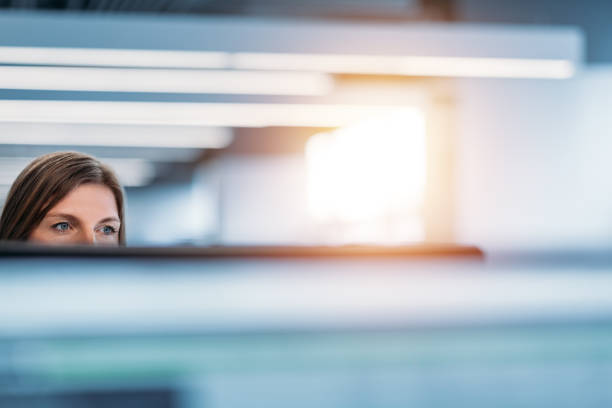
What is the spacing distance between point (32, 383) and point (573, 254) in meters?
0.45

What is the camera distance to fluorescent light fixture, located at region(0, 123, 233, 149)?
20.2 ft

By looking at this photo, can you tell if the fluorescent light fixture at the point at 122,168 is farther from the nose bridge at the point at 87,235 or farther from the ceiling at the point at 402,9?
the nose bridge at the point at 87,235

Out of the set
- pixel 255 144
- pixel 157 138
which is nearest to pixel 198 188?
pixel 255 144

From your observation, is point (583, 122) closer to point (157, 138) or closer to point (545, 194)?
point (545, 194)

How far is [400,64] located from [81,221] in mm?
3055

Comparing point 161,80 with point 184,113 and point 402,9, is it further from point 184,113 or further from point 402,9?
point 402,9

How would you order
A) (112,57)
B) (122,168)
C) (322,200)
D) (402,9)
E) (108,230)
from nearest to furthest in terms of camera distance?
(108,230)
(112,57)
(402,9)
(322,200)
(122,168)

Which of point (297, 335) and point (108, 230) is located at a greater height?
point (108, 230)

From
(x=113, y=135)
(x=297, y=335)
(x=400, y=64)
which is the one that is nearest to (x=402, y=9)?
(x=400, y=64)

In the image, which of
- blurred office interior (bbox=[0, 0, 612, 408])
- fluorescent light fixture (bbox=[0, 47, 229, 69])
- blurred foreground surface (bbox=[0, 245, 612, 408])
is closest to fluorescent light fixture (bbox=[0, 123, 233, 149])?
blurred office interior (bbox=[0, 0, 612, 408])

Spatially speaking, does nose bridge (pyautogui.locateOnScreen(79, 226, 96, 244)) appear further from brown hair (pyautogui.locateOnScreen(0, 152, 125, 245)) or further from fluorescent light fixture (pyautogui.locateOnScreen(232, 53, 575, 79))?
fluorescent light fixture (pyautogui.locateOnScreen(232, 53, 575, 79))

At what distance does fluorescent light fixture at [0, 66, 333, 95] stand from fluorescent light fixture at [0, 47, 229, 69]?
0.10m

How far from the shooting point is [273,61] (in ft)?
13.7

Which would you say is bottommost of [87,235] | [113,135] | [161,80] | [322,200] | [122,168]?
[87,235]
